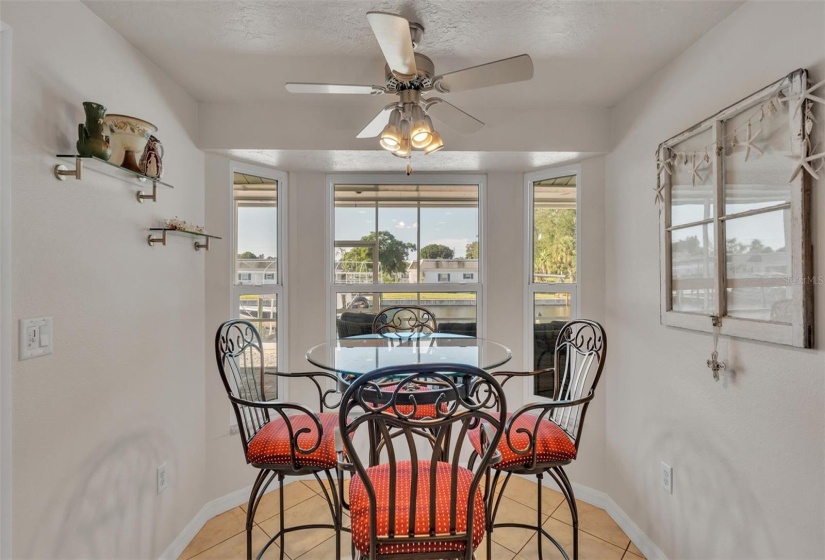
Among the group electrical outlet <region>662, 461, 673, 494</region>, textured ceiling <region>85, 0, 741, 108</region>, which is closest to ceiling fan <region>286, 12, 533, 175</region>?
textured ceiling <region>85, 0, 741, 108</region>

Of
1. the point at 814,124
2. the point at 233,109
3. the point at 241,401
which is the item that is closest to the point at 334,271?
the point at 233,109

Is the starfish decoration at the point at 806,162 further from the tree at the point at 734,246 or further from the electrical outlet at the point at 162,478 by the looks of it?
the electrical outlet at the point at 162,478

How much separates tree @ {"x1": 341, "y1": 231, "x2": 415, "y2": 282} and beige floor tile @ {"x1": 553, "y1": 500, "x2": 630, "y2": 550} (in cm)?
183

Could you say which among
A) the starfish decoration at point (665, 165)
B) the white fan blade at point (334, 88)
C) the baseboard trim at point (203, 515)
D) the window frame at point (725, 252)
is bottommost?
the baseboard trim at point (203, 515)

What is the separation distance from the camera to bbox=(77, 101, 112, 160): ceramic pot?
1.34 meters

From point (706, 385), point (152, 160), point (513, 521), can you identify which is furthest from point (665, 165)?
point (152, 160)

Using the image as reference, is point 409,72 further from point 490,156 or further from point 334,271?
point 334,271

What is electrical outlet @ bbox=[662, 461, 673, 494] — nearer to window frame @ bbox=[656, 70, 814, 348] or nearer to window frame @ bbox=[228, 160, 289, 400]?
window frame @ bbox=[656, 70, 814, 348]

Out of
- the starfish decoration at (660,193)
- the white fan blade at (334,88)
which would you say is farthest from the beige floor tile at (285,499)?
the starfish decoration at (660,193)

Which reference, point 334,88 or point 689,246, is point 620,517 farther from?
point 334,88

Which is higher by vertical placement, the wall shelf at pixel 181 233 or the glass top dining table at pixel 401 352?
the wall shelf at pixel 181 233

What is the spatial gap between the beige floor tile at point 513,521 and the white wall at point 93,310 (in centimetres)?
169

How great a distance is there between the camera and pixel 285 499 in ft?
7.94

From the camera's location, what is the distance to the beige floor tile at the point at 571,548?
6.32ft
